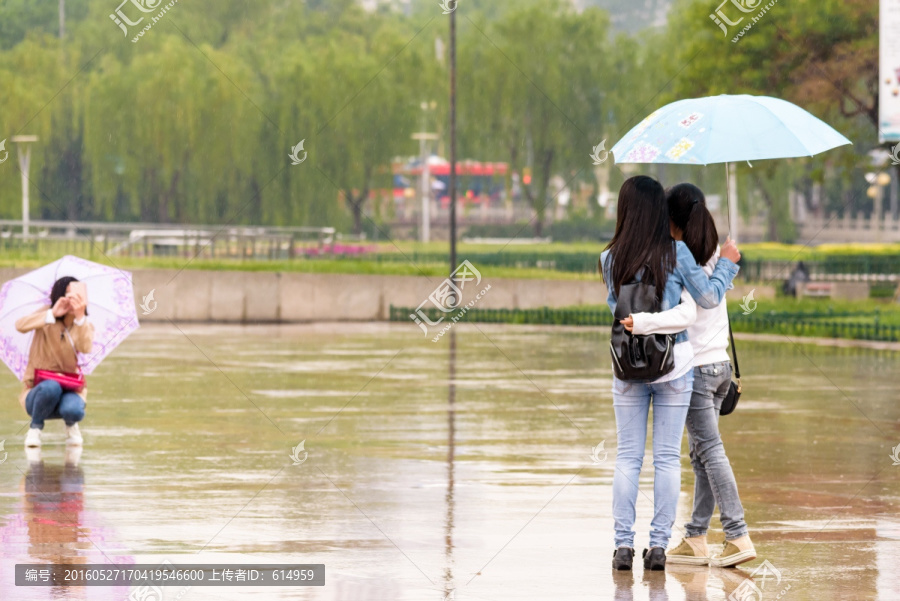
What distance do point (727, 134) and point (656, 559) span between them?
6.84ft

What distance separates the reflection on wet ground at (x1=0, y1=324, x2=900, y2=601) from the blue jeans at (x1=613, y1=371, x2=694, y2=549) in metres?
0.25

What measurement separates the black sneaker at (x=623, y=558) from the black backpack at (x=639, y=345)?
799 millimetres

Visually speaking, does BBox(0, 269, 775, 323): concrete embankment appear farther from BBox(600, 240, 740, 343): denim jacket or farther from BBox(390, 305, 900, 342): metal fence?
BBox(600, 240, 740, 343): denim jacket

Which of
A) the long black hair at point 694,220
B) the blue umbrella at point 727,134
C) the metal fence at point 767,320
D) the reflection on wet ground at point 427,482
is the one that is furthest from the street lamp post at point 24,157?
the long black hair at point 694,220

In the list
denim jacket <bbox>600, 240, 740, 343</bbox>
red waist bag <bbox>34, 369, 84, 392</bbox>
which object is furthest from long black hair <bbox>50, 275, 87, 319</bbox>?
denim jacket <bbox>600, 240, 740, 343</bbox>

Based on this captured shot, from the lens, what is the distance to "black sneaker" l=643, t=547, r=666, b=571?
7418 mm

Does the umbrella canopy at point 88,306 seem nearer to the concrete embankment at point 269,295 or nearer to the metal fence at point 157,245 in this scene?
the concrete embankment at point 269,295

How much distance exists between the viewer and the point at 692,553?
305 inches

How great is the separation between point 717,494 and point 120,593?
2887 millimetres

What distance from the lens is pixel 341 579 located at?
710 cm

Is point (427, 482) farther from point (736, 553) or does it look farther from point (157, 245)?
point (157, 245)

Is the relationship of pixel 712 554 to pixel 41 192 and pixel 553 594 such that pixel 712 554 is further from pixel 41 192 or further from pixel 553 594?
pixel 41 192

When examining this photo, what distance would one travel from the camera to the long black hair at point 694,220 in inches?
299

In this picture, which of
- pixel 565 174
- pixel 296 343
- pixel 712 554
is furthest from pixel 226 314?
pixel 565 174
